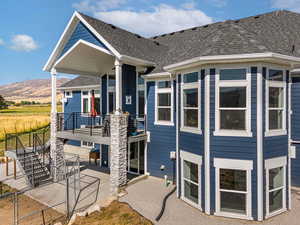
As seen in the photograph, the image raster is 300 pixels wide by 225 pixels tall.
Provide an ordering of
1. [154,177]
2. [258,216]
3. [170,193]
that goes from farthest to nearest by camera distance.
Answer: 1. [154,177]
2. [170,193]
3. [258,216]

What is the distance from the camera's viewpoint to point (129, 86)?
36.6 feet

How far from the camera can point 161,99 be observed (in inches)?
408

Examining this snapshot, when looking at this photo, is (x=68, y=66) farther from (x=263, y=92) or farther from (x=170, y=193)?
(x=263, y=92)

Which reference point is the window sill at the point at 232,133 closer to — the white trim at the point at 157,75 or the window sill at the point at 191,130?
the window sill at the point at 191,130

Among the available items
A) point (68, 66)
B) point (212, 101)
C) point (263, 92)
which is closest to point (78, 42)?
point (68, 66)

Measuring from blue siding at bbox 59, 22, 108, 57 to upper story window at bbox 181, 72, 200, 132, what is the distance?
171 inches

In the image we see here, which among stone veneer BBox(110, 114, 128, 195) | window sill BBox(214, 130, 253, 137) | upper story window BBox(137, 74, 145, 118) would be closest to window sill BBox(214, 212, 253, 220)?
window sill BBox(214, 130, 253, 137)

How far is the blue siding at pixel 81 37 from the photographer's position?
9654mm

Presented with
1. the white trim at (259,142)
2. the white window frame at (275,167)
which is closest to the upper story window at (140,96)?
the white trim at (259,142)

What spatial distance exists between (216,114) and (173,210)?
3793 mm

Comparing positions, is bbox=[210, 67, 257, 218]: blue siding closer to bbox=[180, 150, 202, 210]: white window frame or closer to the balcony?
bbox=[180, 150, 202, 210]: white window frame

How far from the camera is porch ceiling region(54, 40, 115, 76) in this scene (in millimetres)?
10014

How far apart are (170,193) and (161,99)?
454 centimetres

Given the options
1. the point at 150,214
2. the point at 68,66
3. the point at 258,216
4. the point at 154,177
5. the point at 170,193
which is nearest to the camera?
the point at 258,216
